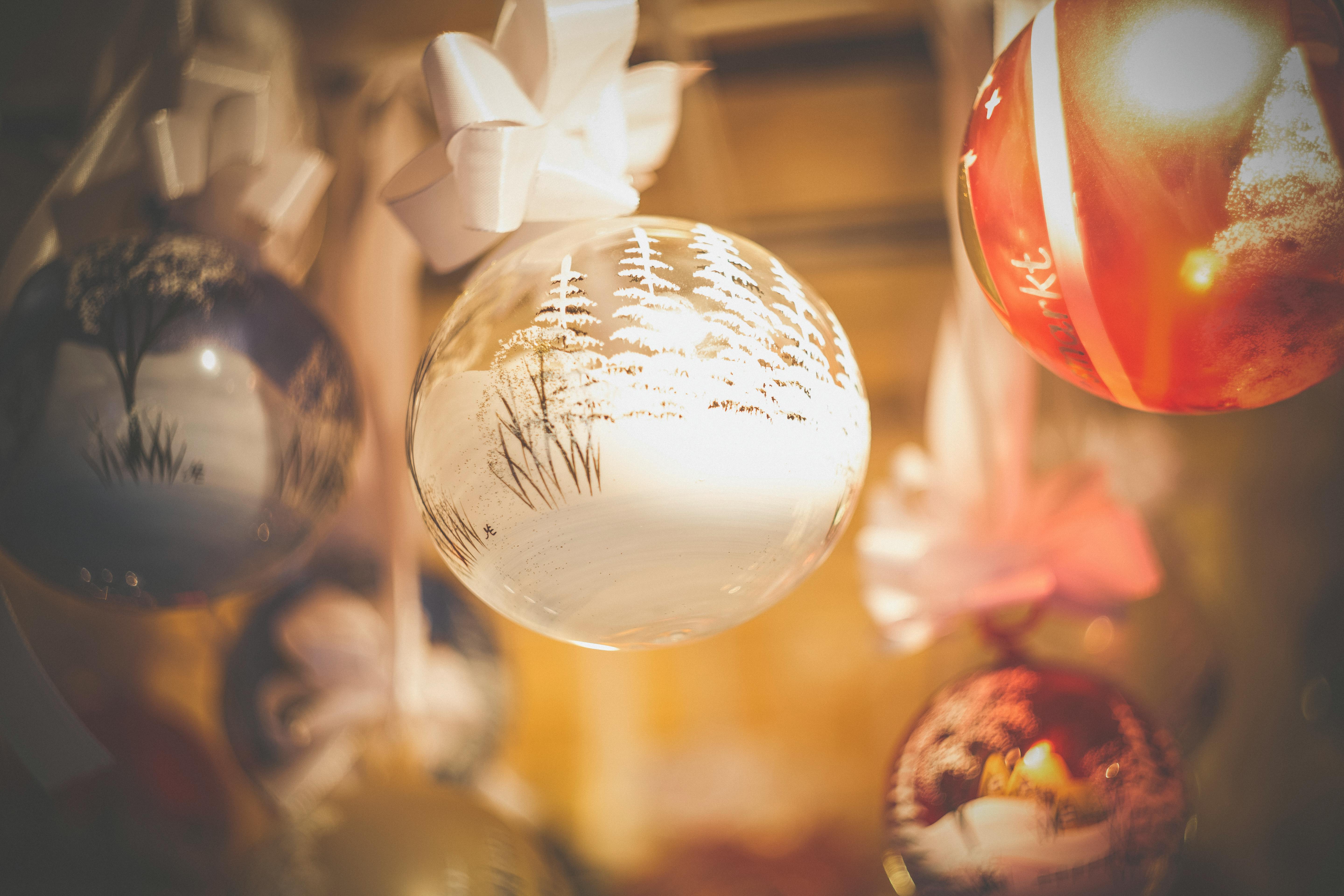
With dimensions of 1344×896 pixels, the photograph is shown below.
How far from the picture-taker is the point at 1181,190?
368 mm

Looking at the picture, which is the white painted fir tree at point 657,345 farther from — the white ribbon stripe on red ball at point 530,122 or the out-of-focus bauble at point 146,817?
the out-of-focus bauble at point 146,817

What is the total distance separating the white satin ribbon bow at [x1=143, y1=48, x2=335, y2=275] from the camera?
570 millimetres

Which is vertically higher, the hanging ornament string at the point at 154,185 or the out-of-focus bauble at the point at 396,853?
the hanging ornament string at the point at 154,185

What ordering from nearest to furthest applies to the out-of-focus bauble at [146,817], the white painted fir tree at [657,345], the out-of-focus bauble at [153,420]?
the white painted fir tree at [657,345] → the out-of-focus bauble at [153,420] → the out-of-focus bauble at [146,817]

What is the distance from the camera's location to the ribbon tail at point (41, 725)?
0.53 m

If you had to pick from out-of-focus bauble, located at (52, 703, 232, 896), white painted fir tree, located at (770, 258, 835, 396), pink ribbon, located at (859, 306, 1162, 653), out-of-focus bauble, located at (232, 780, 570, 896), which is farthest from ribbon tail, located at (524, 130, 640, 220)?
out-of-focus bauble, located at (52, 703, 232, 896)

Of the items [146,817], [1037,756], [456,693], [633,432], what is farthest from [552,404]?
[146,817]

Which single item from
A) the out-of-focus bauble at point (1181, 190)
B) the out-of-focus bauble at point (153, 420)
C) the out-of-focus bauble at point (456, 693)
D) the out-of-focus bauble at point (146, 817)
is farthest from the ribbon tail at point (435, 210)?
the out-of-focus bauble at point (146, 817)

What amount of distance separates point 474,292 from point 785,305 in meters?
0.16

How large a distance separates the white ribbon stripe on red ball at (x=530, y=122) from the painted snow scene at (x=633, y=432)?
0.05m

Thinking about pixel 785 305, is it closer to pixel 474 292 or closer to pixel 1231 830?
pixel 474 292

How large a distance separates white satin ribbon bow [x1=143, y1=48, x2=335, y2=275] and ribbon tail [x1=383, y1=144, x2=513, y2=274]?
0.48ft

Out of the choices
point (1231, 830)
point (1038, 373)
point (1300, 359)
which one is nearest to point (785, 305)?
point (1300, 359)

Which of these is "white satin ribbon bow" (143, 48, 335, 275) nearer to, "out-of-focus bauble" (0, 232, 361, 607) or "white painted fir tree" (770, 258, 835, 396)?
"out-of-focus bauble" (0, 232, 361, 607)
